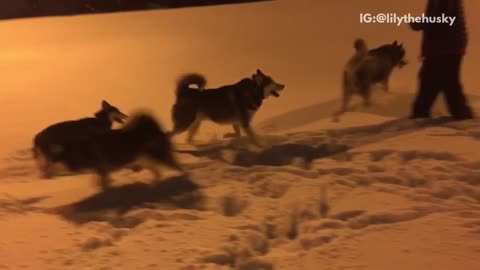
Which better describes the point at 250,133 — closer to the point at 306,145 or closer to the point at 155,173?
the point at 306,145

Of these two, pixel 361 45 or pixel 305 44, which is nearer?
pixel 361 45

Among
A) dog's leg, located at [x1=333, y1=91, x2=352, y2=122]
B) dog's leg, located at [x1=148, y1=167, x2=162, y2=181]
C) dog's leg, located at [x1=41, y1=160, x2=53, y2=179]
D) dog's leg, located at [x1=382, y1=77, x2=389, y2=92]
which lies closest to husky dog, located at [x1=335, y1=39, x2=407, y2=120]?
dog's leg, located at [x1=333, y1=91, x2=352, y2=122]

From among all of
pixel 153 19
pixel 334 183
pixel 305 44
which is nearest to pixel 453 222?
pixel 334 183

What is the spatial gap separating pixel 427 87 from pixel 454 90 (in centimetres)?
22

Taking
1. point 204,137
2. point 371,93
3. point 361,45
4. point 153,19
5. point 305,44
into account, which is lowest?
point 204,137

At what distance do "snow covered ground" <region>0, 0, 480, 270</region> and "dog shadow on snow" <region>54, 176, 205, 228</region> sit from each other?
0.04 ft

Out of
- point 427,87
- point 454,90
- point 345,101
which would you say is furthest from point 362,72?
point 454,90

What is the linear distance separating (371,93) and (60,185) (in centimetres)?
316

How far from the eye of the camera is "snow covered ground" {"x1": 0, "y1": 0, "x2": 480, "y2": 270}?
299 cm

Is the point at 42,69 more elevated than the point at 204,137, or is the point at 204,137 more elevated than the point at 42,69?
the point at 42,69

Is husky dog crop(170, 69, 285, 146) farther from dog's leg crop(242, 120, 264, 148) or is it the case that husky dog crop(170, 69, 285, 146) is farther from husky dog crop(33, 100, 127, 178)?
husky dog crop(33, 100, 127, 178)

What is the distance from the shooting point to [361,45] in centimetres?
540

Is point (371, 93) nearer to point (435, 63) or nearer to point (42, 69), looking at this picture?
point (435, 63)

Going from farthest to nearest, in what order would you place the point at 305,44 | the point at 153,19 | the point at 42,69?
the point at 153,19
the point at 305,44
the point at 42,69
